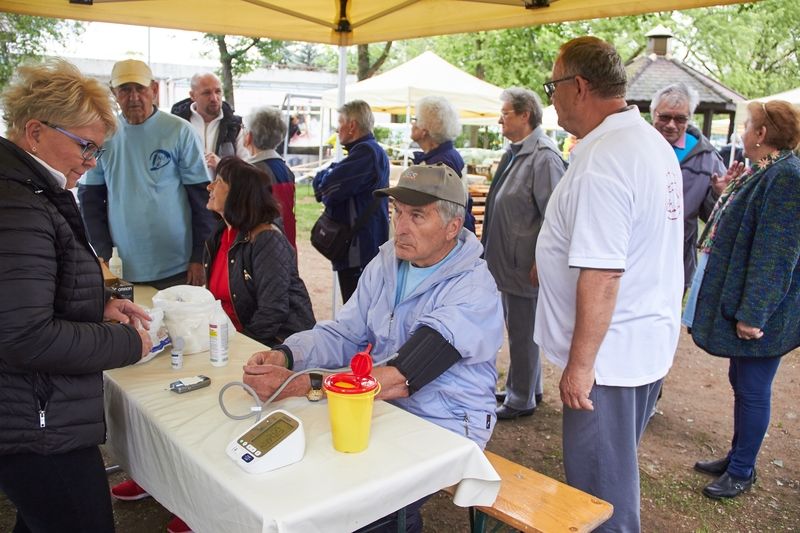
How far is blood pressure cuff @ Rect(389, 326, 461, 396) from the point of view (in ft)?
6.63

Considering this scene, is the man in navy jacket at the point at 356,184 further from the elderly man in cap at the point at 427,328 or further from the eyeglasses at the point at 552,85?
the eyeglasses at the point at 552,85

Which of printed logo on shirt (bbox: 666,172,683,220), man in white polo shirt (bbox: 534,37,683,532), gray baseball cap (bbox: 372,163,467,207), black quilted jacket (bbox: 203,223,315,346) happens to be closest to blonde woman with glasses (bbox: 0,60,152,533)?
gray baseball cap (bbox: 372,163,467,207)

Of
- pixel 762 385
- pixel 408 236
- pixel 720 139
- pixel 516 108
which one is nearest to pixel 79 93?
pixel 408 236

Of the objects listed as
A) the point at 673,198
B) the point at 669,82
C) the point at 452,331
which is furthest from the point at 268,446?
the point at 669,82

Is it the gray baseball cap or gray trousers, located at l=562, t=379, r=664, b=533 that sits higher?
the gray baseball cap

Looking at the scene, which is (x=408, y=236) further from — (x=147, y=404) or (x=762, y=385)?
(x=762, y=385)

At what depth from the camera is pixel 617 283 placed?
2.02 meters

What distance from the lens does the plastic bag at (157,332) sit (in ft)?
7.51

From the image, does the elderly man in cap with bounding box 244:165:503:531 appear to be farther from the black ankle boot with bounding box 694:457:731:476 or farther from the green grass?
the green grass

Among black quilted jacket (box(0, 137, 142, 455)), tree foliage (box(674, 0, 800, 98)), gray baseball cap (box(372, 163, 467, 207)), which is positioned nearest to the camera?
black quilted jacket (box(0, 137, 142, 455))

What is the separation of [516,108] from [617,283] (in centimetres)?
222

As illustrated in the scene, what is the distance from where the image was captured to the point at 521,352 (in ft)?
13.3

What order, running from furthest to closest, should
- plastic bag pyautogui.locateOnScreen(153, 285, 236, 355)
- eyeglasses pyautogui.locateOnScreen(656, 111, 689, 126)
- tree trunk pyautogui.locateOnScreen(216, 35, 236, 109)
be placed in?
1. tree trunk pyautogui.locateOnScreen(216, 35, 236, 109)
2. eyeglasses pyautogui.locateOnScreen(656, 111, 689, 126)
3. plastic bag pyautogui.locateOnScreen(153, 285, 236, 355)

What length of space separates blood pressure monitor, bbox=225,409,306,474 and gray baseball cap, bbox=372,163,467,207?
911 millimetres
